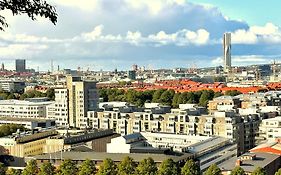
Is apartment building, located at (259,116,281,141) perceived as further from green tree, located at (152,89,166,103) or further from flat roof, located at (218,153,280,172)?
green tree, located at (152,89,166,103)

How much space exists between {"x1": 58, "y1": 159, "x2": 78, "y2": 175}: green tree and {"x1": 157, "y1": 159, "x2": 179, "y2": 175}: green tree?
3501mm

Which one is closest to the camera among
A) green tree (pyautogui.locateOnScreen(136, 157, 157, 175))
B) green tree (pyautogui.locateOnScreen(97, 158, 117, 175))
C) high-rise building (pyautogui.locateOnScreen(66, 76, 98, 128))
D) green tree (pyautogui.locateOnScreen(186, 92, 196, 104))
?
green tree (pyautogui.locateOnScreen(136, 157, 157, 175))

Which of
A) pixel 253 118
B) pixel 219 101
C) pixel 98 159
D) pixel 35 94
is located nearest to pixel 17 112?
pixel 35 94

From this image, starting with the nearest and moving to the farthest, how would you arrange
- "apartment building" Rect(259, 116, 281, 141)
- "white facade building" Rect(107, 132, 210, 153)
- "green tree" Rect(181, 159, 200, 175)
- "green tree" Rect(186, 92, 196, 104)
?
"green tree" Rect(181, 159, 200, 175) → "white facade building" Rect(107, 132, 210, 153) → "apartment building" Rect(259, 116, 281, 141) → "green tree" Rect(186, 92, 196, 104)

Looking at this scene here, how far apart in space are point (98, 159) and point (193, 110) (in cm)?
1593

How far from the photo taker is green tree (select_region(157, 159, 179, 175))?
20359mm

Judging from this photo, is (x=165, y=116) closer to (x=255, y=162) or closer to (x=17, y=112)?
(x=255, y=162)

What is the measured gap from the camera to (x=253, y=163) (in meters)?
22.6

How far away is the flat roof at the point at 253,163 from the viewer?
2188 centimetres

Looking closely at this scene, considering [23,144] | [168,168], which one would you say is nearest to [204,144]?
[168,168]

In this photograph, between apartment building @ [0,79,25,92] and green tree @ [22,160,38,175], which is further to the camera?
apartment building @ [0,79,25,92]

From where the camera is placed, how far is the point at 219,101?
166 feet

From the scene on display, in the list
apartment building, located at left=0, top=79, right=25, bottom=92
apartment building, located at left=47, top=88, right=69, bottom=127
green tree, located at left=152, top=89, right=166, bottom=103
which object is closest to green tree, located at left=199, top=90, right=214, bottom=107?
green tree, located at left=152, top=89, right=166, bottom=103

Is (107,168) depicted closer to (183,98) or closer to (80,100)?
(80,100)
